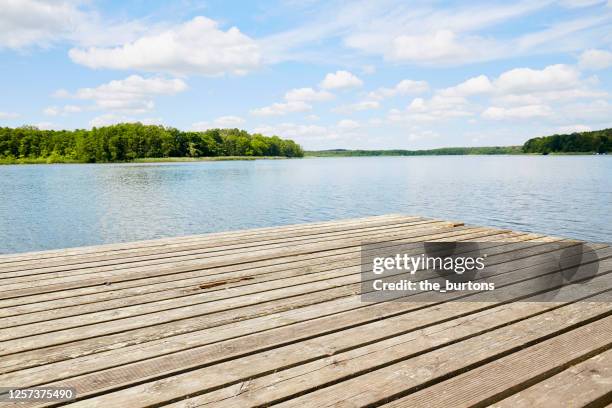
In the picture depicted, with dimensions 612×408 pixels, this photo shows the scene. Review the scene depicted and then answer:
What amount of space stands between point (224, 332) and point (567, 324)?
2107 millimetres

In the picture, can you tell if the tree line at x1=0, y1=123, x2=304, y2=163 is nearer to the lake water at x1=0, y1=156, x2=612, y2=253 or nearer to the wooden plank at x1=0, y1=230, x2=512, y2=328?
the lake water at x1=0, y1=156, x2=612, y2=253

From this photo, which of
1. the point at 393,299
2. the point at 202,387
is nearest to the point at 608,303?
the point at 393,299

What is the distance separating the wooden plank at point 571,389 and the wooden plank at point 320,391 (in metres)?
0.31

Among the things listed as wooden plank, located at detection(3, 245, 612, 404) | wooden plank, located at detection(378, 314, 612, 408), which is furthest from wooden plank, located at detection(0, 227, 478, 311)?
wooden plank, located at detection(378, 314, 612, 408)

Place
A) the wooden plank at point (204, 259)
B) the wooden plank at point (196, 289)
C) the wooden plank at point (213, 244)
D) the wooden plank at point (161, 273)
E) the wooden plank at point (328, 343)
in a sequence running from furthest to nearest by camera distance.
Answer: the wooden plank at point (213, 244) → the wooden plank at point (204, 259) → the wooden plank at point (161, 273) → the wooden plank at point (196, 289) → the wooden plank at point (328, 343)

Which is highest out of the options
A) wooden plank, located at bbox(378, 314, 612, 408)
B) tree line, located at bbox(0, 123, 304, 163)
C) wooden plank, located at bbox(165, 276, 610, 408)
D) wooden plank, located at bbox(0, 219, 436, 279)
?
tree line, located at bbox(0, 123, 304, 163)

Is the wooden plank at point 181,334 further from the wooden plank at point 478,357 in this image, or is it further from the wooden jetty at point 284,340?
the wooden plank at point 478,357

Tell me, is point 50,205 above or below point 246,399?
below

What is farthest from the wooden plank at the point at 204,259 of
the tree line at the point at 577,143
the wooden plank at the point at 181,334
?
the tree line at the point at 577,143

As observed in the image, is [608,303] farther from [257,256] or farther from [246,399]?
[257,256]

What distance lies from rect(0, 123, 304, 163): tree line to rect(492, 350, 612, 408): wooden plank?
11159cm

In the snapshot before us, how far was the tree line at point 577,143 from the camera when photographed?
110 m

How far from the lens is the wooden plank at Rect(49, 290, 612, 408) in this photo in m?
1.97

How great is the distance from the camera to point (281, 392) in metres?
2.02
